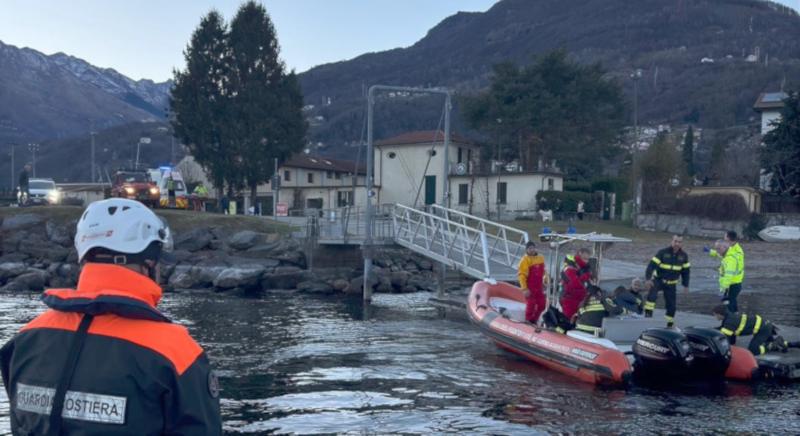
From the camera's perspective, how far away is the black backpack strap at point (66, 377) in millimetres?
2598

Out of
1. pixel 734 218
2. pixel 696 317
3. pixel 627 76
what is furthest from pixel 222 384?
pixel 627 76

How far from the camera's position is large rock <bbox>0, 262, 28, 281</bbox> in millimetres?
29219

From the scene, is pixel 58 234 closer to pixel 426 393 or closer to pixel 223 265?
pixel 223 265

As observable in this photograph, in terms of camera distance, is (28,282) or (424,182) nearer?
(28,282)

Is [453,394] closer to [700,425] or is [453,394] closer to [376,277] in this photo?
[700,425]

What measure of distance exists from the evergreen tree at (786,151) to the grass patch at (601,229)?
7907 mm

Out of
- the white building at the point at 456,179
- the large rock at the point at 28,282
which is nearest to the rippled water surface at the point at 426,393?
the large rock at the point at 28,282

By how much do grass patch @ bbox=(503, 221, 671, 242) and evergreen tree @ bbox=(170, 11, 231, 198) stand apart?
17.7 m

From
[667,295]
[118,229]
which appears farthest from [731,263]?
[118,229]

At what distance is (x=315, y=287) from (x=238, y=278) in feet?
8.96

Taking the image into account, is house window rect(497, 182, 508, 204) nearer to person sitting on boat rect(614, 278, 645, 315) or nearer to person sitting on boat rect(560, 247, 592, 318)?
person sitting on boat rect(614, 278, 645, 315)

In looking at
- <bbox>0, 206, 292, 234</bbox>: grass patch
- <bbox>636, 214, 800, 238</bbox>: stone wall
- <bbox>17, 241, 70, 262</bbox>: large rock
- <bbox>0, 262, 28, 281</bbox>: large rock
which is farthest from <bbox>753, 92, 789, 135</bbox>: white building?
<bbox>0, 262, 28, 281</bbox>: large rock

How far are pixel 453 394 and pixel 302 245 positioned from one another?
19.2 metres

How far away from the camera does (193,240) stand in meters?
32.8
